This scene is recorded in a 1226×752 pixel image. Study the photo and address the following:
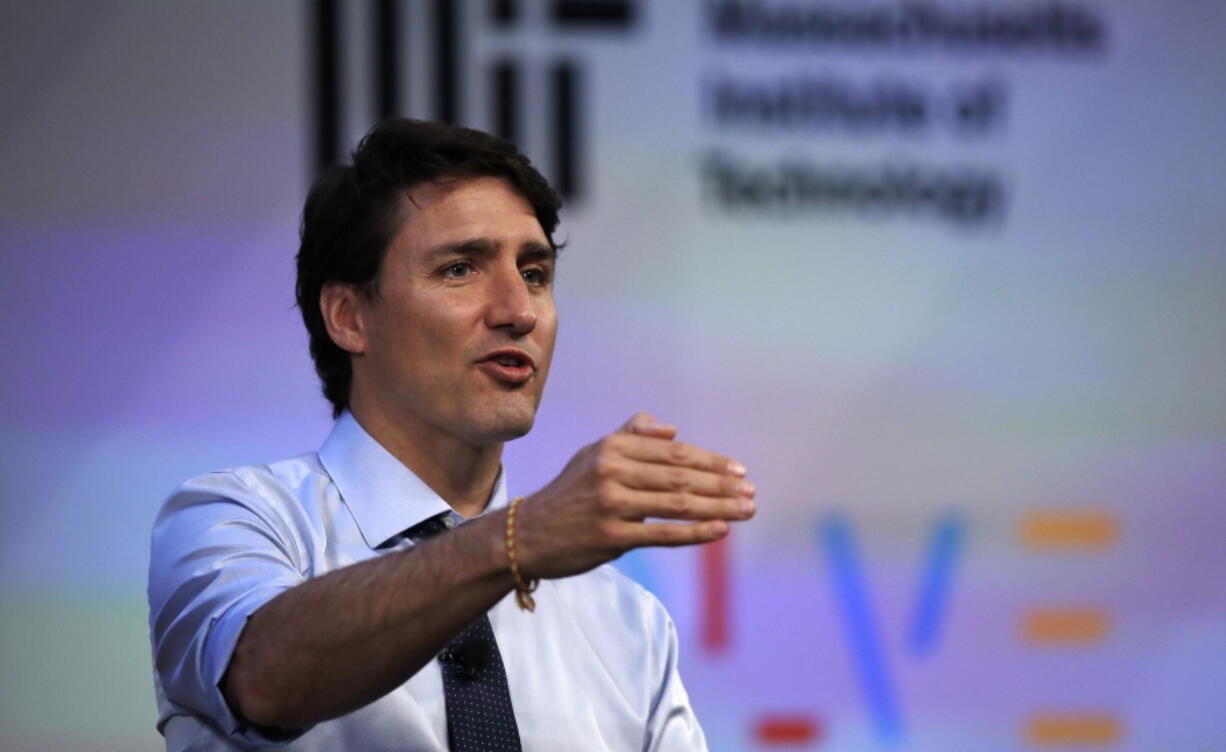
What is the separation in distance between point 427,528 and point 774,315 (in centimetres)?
168

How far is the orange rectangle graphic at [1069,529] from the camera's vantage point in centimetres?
376

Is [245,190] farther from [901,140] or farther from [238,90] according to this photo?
[901,140]

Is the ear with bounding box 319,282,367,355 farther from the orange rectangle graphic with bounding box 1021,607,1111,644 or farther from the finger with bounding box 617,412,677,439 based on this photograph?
the orange rectangle graphic with bounding box 1021,607,1111,644

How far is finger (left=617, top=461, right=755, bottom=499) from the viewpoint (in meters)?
1.48

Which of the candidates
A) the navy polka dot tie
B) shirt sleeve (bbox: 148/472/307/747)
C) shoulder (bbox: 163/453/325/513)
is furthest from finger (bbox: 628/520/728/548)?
shoulder (bbox: 163/453/325/513)

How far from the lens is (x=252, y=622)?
1.63 metres

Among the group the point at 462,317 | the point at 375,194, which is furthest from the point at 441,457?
the point at 375,194

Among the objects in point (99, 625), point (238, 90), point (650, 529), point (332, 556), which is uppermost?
point (238, 90)

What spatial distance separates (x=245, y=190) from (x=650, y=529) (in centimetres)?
225

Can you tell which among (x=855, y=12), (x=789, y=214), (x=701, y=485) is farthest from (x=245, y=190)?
(x=701, y=485)

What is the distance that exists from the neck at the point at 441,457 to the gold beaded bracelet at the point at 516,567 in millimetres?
703

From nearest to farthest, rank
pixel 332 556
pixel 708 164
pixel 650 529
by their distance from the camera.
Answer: pixel 650 529 < pixel 332 556 < pixel 708 164

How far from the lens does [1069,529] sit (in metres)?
3.78

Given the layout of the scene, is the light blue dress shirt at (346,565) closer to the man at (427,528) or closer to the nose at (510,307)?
the man at (427,528)
